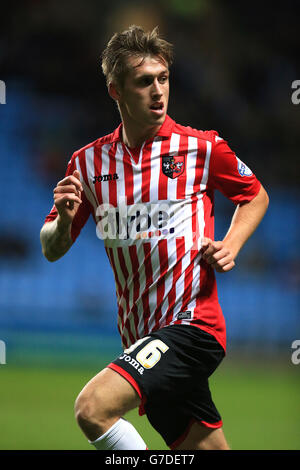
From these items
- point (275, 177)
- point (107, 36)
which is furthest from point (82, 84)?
point (275, 177)

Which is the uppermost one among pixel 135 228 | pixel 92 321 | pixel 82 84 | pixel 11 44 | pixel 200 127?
pixel 11 44

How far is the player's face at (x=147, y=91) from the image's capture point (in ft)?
8.84

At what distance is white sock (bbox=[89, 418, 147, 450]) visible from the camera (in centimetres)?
227

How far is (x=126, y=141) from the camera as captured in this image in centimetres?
285

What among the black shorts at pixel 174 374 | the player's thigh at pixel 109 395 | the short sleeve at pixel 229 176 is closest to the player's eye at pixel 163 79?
the short sleeve at pixel 229 176

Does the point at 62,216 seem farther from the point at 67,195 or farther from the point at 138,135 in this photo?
the point at 138,135

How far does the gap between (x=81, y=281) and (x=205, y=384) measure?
21.6ft

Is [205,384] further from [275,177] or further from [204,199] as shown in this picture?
[275,177]

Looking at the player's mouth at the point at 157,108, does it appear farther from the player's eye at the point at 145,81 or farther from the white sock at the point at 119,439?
the white sock at the point at 119,439

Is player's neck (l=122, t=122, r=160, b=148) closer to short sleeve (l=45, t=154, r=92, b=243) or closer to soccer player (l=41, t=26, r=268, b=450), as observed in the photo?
soccer player (l=41, t=26, r=268, b=450)

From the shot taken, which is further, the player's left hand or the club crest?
the club crest

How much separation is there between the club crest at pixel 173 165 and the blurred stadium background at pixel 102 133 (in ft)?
16.4

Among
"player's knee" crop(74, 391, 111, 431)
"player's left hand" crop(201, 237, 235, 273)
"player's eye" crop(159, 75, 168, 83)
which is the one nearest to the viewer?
"player's knee" crop(74, 391, 111, 431)

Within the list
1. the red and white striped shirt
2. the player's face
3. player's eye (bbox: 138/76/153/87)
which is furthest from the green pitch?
player's eye (bbox: 138/76/153/87)
